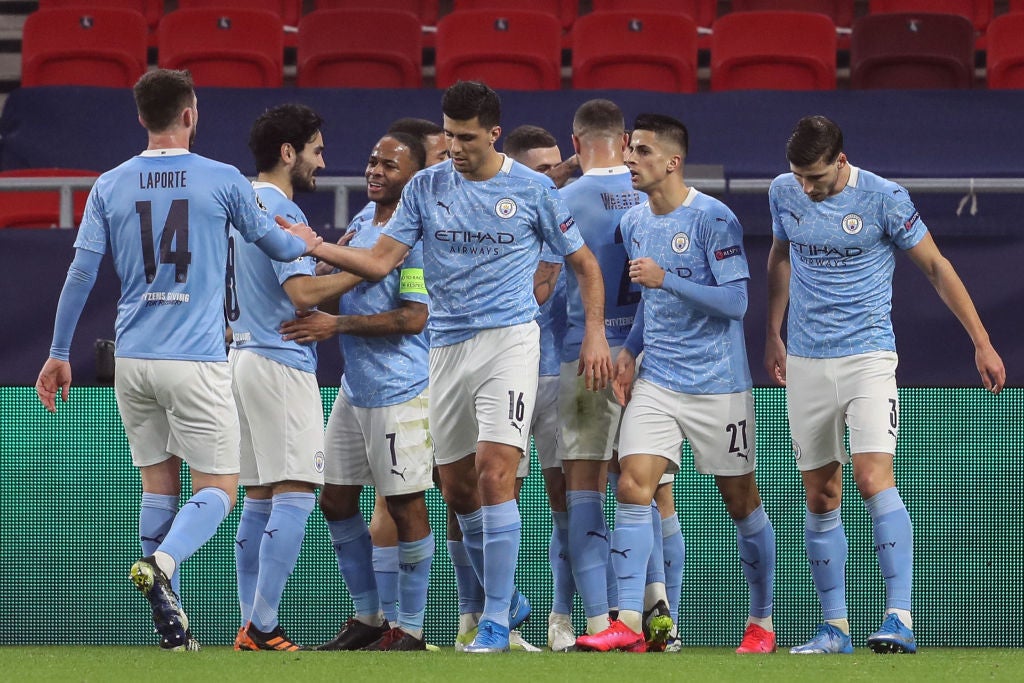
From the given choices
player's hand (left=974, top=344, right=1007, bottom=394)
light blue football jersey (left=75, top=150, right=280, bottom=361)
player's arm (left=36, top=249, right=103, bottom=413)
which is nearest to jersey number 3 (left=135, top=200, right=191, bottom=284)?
light blue football jersey (left=75, top=150, right=280, bottom=361)

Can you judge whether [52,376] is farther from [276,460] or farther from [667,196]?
[667,196]

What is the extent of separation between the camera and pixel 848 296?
544cm

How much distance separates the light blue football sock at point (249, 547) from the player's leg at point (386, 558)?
0.54 metres

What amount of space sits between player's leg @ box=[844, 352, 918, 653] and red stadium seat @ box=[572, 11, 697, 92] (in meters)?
5.48

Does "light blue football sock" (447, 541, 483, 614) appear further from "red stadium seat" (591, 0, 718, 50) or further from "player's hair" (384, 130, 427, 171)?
"red stadium seat" (591, 0, 718, 50)

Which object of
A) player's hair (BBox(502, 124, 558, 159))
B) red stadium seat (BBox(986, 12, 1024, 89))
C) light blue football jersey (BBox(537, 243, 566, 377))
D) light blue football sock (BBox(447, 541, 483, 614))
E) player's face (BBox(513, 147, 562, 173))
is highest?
red stadium seat (BBox(986, 12, 1024, 89))

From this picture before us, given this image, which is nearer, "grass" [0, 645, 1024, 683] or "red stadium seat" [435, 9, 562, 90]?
"grass" [0, 645, 1024, 683]

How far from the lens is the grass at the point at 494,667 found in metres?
4.23

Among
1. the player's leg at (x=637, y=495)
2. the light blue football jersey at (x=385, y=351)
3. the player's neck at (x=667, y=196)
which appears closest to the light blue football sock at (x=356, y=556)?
the light blue football jersey at (x=385, y=351)

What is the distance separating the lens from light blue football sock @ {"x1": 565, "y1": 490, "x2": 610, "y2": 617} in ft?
18.5

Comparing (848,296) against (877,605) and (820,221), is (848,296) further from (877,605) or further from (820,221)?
(877,605)

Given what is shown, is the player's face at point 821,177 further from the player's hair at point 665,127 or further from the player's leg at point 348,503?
the player's leg at point 348,503

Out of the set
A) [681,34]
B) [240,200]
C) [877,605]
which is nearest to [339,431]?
[240,200]

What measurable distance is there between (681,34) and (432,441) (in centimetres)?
589
